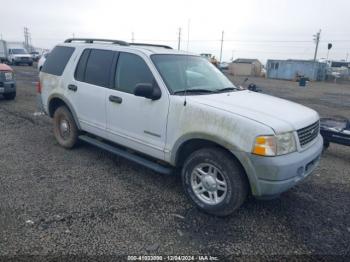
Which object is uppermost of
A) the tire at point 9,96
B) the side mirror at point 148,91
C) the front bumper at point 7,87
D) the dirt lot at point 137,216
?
the side mirror at point 148,91

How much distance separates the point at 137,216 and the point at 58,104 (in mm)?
3058

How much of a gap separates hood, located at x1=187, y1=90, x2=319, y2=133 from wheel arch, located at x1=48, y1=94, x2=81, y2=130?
2.35 meters

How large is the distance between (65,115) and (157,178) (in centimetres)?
210

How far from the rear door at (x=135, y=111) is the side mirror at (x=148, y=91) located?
6 centimetres

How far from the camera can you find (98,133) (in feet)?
14.5

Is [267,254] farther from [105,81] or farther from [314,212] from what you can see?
[105,81]

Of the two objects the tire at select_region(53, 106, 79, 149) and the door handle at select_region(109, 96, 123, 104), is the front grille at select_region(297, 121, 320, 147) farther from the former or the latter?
the tire at select_region(53, 106, 79, 149)

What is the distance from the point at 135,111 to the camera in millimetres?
3729

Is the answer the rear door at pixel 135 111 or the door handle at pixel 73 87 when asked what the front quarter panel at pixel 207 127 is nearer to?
the rear door at pixel 135 111

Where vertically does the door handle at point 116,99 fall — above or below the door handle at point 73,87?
below

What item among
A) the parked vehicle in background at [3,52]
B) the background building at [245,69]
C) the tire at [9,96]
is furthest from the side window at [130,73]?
the background building at [245,69]

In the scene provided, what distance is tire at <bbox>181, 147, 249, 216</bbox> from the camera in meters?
2.97

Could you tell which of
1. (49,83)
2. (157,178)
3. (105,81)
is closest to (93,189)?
(157,178)

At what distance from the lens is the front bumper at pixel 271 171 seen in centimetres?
274
